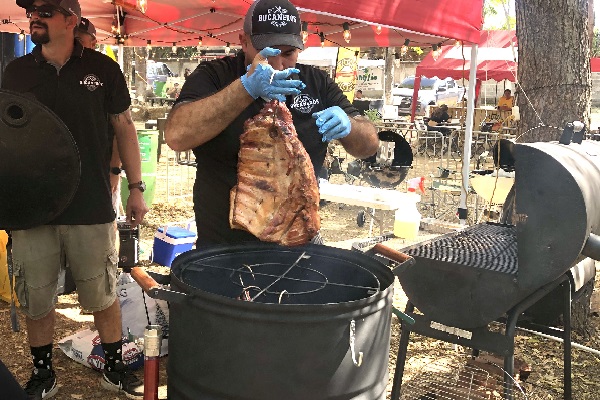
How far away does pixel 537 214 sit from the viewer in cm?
280

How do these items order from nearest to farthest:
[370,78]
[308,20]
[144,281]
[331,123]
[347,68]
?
[144,281] < [331,123] < [308,20] < [347,68] < [370,78]

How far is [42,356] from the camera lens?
3471mm

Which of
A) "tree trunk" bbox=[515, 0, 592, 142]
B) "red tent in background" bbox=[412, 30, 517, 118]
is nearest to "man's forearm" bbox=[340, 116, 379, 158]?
"tree trunk" bbox=[515, 0, 592, 142]

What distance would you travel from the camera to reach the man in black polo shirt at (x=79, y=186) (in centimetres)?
322

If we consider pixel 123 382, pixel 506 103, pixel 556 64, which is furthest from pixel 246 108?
pixel 506 103

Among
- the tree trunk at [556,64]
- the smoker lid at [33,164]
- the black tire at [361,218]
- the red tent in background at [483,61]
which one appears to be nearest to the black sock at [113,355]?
the smoker lid at [33,164]

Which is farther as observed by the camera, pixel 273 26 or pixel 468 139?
pixel 468 139

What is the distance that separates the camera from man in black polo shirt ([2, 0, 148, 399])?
3.22 meters

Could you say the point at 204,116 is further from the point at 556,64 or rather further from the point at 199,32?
the point at 199,32

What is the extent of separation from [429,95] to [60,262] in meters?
25.9

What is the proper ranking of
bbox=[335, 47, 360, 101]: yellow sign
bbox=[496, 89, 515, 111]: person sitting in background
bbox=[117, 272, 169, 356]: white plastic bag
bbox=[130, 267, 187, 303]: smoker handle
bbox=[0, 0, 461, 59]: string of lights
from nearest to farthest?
bbox=[130, 267, 187, 303]: smoker handle → bbox=[117, 272, 169, 356]: white plastic bag → bbox=[0, 0, 461, 59]: string of lights → bbox=[335, 47, 360, 101]: yellow sign → bbox=[496, 89, 515, 111]: person sitting in background

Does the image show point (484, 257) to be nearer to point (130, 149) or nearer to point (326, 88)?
point (326, 88)

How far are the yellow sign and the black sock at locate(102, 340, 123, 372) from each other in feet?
28.9

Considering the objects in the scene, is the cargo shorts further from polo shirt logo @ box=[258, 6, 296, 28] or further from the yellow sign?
the yellow sign
